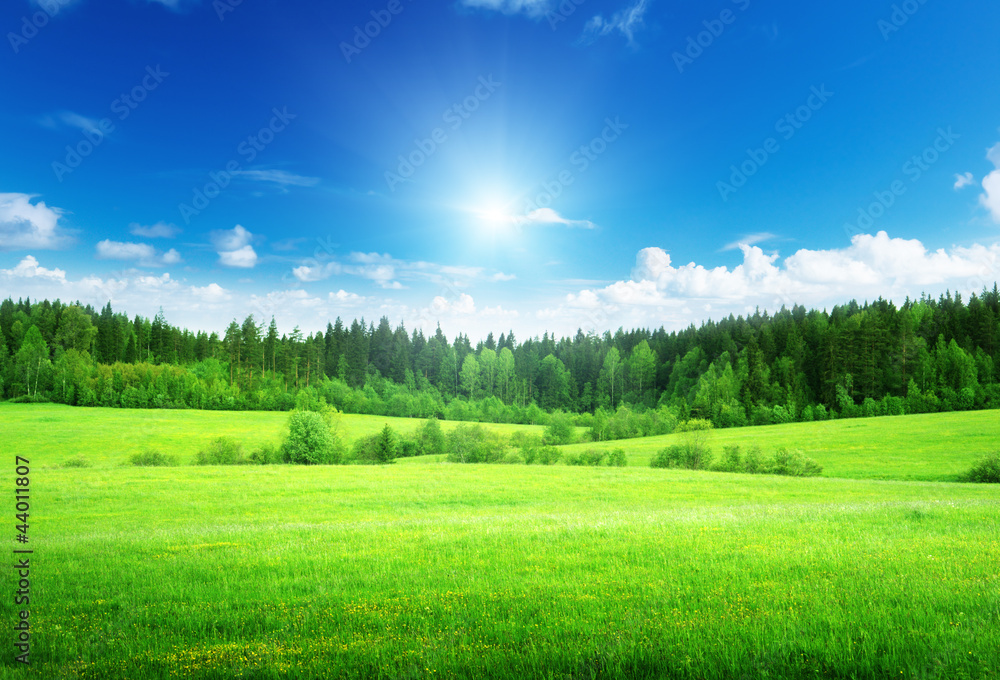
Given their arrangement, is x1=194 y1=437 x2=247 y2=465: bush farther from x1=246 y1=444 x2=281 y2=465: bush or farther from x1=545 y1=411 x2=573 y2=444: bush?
x1=545 y1=411 x2=573 y2=444: bush

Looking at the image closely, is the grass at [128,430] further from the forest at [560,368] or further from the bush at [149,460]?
the forest at [560,368]

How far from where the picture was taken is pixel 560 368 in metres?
153

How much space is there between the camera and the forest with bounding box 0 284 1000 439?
96.6 m

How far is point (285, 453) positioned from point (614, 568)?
60.8 metres

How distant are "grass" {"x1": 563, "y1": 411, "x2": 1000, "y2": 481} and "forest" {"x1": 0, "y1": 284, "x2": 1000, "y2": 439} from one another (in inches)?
614

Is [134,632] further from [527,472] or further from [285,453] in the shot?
[285,453]

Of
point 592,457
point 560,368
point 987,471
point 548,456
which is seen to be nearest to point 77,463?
point 548,456

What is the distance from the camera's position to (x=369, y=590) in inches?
365

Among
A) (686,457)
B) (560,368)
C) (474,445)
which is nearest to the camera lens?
(686,457)

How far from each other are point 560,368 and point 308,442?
324 feet

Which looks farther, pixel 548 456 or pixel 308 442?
pixel 548 456

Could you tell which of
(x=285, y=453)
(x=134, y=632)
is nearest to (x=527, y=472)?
(x=285, y=453)

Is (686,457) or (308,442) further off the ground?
(308,442)

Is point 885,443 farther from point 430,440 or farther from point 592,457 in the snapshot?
point 430,440
